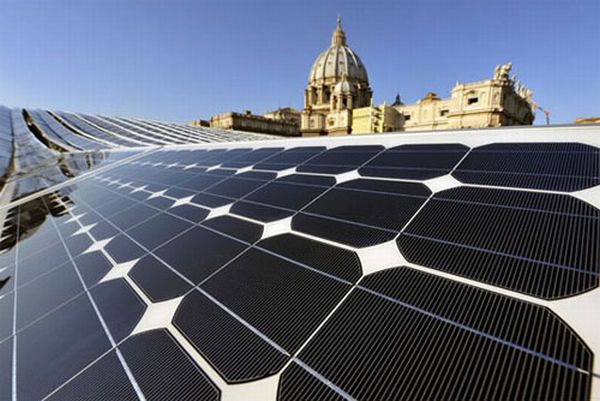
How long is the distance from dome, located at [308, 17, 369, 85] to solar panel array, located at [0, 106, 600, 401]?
3743 inches

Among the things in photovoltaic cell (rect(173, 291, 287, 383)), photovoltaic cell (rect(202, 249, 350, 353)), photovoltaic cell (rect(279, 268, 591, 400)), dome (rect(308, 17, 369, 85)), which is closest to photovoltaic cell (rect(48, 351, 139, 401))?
photovoltaic cell (rect(173, 291, 287, 383))

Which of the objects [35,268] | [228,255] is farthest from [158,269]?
[35,268]

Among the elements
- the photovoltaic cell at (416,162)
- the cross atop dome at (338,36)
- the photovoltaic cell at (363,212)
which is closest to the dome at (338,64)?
the cross atop dome at (338,36)

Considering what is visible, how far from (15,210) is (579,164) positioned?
47.0 ft

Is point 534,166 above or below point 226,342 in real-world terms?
above

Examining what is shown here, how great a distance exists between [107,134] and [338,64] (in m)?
85.4

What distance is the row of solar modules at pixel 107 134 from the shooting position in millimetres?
19812

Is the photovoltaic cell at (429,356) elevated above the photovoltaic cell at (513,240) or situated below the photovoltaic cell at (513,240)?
below

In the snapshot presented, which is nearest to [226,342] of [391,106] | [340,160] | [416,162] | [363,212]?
[363,212]

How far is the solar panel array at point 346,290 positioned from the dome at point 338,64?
312 ft

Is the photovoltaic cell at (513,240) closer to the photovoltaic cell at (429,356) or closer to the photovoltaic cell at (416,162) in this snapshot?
the photovoltaic cell at (429,356)

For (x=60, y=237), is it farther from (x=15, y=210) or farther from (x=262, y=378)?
(x=262, y=378)

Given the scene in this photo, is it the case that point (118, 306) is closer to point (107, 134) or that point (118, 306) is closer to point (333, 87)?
point (107, 134)

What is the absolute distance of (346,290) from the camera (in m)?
2.50
